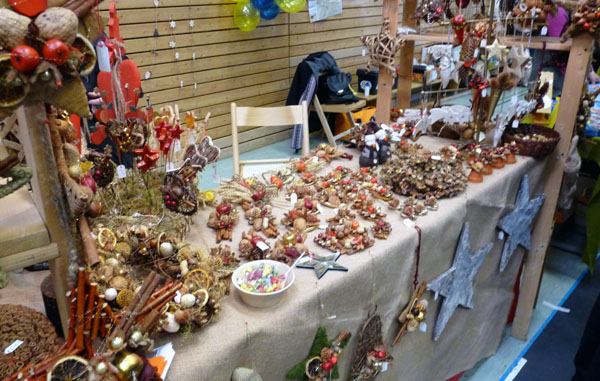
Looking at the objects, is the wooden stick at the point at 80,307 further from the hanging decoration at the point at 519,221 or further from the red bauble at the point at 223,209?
the hanging decoration at the point at 519,221

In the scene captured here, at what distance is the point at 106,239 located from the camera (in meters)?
1.16

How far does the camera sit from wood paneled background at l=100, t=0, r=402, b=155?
3598 millimetres

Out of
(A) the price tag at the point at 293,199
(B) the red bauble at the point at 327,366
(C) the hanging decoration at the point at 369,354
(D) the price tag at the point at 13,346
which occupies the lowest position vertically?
(C) the hanging decoration at the point at 369,354

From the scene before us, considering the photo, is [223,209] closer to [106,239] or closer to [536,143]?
[106,239]

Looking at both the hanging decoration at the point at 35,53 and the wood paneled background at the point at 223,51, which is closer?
the hanging decoration at the point at 35,53

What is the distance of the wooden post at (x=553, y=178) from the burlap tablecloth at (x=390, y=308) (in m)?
0.10

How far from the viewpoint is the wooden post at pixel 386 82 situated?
2.27m

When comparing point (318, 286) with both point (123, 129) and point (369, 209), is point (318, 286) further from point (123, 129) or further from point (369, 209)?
point (123, 129)

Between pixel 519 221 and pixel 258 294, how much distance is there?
153cm

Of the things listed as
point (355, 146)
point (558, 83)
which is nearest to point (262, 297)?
point (355, 146)

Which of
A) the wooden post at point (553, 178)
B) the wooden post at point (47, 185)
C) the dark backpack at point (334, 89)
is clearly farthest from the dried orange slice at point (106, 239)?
the dark backpack at point (334, 89)

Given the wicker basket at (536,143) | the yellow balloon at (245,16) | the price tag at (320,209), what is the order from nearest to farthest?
the price tag at (320,209) → the wicker basket at (536,143) → the yellow balloon at (245,16)

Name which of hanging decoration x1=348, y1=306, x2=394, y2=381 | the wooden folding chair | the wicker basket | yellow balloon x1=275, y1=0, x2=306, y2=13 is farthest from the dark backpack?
hanging decoration x1=348, y1=306, x2=394, y2=381

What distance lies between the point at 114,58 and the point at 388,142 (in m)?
1.25
